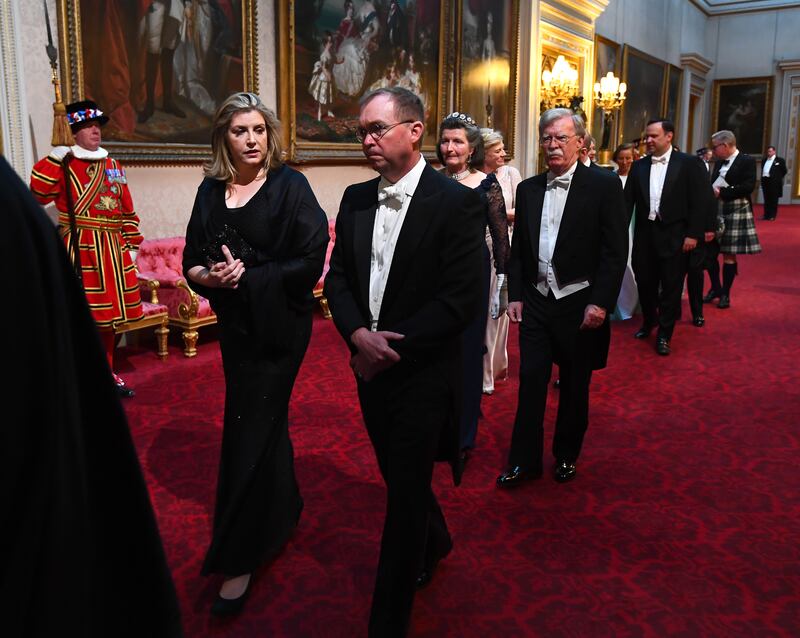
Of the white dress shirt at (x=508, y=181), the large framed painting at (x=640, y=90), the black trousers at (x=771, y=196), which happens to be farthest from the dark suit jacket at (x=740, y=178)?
the black trousers at (x=771, y=196)

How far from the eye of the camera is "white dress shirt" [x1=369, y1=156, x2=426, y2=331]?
8.06 ft

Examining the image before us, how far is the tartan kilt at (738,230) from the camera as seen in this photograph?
28.9ft

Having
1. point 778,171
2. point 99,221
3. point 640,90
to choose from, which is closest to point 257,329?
point 99,221

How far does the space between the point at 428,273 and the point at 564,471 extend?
1964 millimetres

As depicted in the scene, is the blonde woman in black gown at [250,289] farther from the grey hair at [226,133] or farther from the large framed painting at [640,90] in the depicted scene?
the large framed painting at [640,90]

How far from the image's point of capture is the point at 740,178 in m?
8.85

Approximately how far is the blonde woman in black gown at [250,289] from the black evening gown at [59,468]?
1.70 meters

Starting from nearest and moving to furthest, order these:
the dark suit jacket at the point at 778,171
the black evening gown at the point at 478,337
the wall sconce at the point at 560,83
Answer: the black evening gown at the point at 478,337 < the wall sconce at the point at 560,83 < the dark suit jacket at the point at 778,171

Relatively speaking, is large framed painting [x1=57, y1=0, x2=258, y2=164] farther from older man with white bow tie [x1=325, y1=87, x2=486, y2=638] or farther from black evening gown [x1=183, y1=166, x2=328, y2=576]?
older man with white bow tie [x1=325, y1=87, x2=486, y2=638]

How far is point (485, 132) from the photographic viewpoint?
4.53 m

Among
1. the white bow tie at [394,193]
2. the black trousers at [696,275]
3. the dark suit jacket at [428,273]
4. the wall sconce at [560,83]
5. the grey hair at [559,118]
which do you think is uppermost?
the wall sconce at [560,83]

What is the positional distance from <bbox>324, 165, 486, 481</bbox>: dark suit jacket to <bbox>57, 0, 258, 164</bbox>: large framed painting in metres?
4.44

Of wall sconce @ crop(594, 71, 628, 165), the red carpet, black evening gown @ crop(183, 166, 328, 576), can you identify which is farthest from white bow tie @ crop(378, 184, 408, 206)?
wall sconce @ crop(594, 71, 628, 165)

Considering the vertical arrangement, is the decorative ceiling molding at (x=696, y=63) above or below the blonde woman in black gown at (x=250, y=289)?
above
